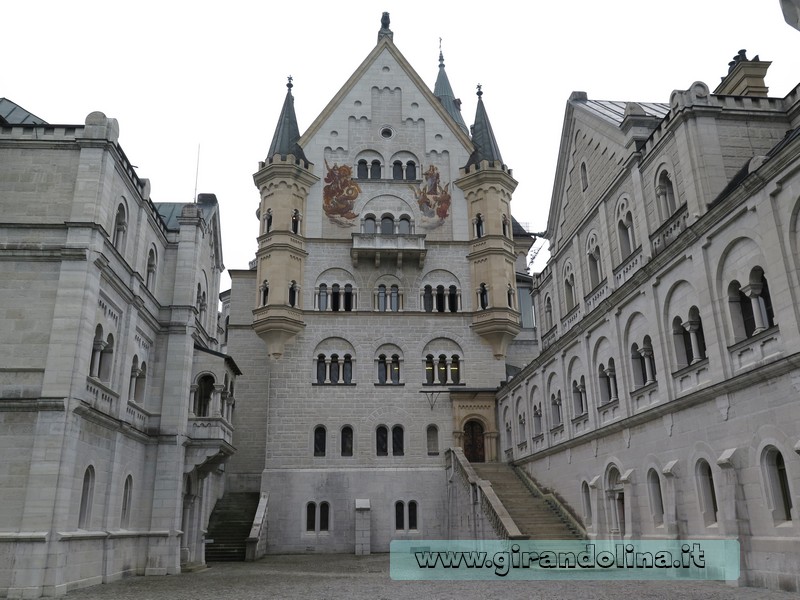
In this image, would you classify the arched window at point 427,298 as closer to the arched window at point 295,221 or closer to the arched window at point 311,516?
the arched window at point 295,221

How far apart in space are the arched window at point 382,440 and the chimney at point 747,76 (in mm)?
27087

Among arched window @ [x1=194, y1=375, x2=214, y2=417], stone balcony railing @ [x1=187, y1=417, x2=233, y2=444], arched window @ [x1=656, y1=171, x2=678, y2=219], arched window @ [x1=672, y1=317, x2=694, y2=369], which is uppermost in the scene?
arched window @ [x1=656, y1=171, x2=678, y2=219]

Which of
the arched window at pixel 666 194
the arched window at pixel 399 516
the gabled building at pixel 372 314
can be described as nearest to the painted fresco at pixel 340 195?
the gabled building at pixel 372 314

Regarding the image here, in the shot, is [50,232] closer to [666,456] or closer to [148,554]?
[148,554]

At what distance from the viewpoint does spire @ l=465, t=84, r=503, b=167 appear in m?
47.0

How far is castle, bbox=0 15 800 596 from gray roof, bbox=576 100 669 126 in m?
0.26

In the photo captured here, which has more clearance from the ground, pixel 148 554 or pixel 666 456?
pixel 666 456

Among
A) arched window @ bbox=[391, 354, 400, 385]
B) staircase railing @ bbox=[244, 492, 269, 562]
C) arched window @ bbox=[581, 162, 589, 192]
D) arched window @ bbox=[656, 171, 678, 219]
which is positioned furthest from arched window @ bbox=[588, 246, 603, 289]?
staircase railing @ bbox=[244, 492, 269, 562]

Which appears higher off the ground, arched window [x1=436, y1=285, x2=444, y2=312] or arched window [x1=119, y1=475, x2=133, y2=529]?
arched window [x1=436, y1=285, x2=444, y2=312]

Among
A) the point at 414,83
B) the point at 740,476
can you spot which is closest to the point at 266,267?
the point at 414,83

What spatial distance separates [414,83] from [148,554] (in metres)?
36.3

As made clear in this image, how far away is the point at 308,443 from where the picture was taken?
4103 centimetres

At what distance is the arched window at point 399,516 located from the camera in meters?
40.4

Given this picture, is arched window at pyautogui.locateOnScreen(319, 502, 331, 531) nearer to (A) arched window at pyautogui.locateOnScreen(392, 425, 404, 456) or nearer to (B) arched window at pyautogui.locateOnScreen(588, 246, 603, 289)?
(A) arched window at pyautogui.locateOnScreen(392, 425, 404, 456)
